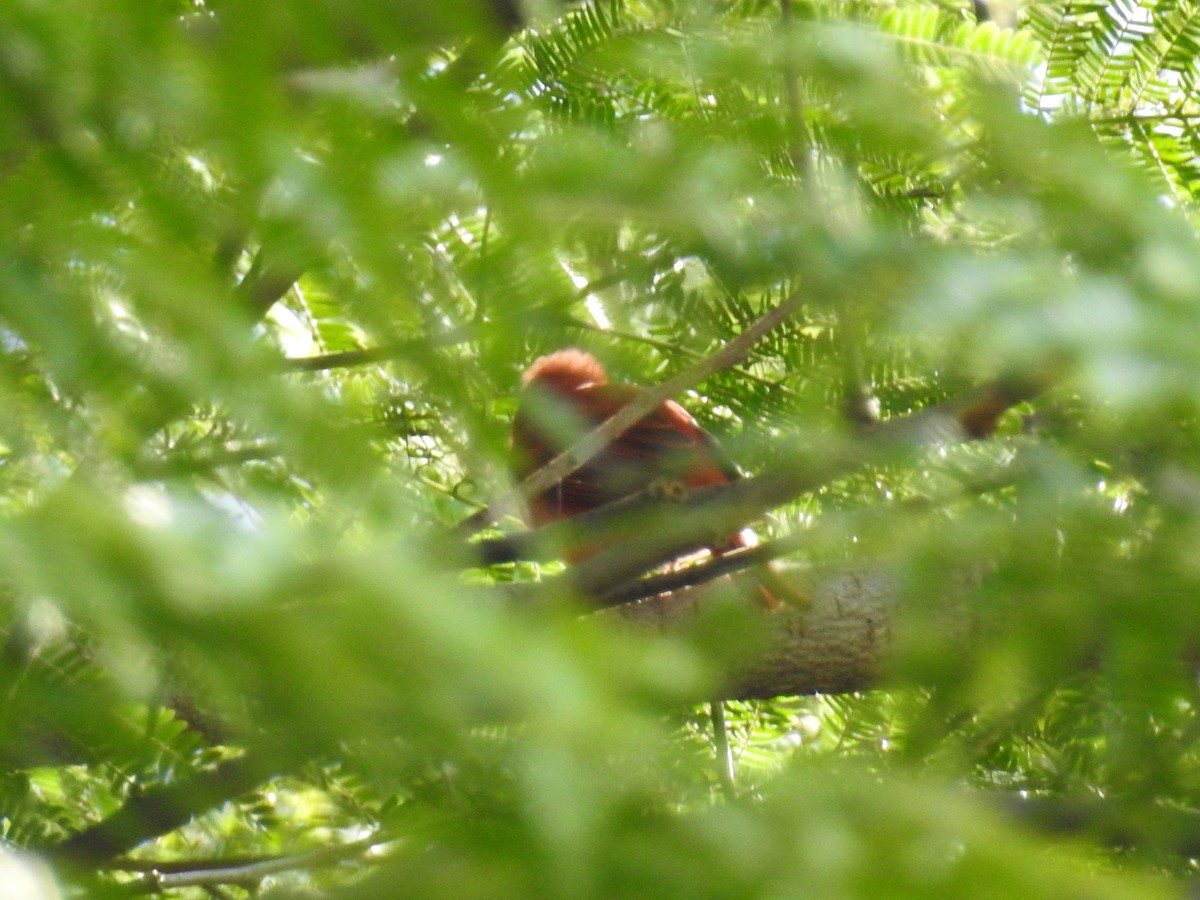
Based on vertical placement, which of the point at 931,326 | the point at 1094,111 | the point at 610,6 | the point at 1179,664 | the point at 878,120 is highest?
the point at 610,6

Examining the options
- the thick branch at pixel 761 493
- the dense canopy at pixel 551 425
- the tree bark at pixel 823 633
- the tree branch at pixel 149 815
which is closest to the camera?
the dense canopy at pixel 551 425

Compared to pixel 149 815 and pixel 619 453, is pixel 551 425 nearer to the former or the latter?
pixel 149 815

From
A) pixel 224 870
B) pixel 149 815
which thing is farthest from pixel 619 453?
pixel 149 815

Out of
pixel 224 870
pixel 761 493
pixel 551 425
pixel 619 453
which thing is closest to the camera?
pixel 551 425

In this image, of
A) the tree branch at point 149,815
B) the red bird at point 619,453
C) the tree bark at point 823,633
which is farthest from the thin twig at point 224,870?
the tree bark at point 823,633

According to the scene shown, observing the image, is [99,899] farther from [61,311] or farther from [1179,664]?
[1179,664]

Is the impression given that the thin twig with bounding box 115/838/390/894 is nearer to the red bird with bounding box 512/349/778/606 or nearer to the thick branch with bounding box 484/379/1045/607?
the thick branch with bounding box 484/379/1045/607

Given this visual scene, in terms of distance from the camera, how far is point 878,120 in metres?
0.72

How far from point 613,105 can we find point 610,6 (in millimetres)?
128

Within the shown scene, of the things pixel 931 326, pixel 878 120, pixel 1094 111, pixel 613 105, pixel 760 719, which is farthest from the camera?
pixel 760 719

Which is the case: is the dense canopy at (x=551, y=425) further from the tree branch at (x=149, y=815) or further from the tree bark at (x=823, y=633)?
the tree bark at (x=823, y=633)

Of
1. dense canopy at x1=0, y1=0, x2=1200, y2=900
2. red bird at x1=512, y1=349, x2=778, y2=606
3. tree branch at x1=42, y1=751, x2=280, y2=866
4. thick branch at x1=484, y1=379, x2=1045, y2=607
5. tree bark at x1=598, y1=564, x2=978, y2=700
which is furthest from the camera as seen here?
tree bark at x1=598, y1=564, x2=978, y2=700

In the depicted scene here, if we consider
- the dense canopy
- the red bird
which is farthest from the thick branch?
the red bird

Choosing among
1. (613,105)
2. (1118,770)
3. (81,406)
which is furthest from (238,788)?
(613,105)
